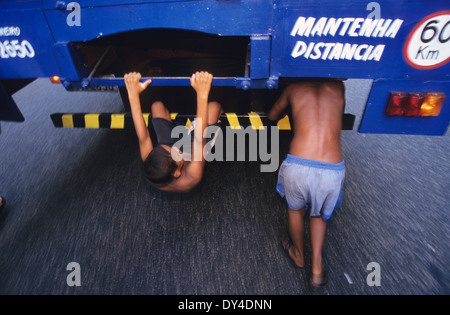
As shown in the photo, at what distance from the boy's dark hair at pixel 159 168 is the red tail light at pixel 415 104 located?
128 centimetres

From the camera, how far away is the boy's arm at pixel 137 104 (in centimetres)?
149

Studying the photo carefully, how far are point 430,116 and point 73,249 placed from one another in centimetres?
237

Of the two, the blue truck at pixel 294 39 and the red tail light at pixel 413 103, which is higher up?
the blue truck at pixel 294 39

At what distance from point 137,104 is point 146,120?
21cm

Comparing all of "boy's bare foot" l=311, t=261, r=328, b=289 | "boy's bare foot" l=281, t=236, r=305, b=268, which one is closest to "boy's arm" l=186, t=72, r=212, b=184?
"boy's bare foot" l=281, t=236, r=305, b=268

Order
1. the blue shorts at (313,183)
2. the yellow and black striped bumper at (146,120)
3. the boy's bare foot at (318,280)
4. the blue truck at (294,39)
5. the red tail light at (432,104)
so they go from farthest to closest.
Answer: the yellow and black striped bumper at (146,120), the boy's bare foot at (318,280), the blue shorts at (313,183), the red tail light at (432,104), the blue truck at (294,39)

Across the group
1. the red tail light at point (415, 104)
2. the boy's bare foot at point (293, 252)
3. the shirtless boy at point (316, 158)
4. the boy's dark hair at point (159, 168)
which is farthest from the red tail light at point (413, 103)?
the boy's dark hair at point (159, 168)

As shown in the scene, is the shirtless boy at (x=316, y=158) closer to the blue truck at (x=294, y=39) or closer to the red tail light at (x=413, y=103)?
the blue truck at (x=294, y=39)

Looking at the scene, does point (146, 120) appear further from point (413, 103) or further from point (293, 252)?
point (413, 103)

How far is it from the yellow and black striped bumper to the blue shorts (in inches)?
15.7

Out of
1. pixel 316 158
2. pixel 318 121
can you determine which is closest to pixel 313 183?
pixel 316 158

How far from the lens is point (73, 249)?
1.81 meters

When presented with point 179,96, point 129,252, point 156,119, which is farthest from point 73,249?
point 179,96

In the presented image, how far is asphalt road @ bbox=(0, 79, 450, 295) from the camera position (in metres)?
1.61
